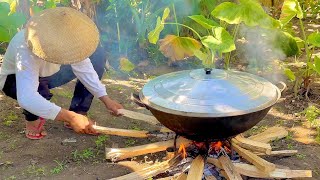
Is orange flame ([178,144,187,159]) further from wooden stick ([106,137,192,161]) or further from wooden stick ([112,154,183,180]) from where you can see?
wooden stick ([106,137,192,161])

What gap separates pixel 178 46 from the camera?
162 inches

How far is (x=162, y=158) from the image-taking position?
3.20 meters

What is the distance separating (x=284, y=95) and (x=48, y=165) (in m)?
2.31

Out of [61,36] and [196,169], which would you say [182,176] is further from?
[61,36]

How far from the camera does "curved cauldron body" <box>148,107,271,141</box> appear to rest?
236 centimetres

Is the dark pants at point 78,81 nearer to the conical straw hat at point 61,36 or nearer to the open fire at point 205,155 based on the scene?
the conical straw hat at point 61,36

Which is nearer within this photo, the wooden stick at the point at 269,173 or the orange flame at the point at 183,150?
the wooden stick at the point at 269,173

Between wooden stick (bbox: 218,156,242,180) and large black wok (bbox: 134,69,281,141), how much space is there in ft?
0.73

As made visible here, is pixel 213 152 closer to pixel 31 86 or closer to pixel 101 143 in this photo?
pixel 101 143

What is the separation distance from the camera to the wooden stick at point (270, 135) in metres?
3.24

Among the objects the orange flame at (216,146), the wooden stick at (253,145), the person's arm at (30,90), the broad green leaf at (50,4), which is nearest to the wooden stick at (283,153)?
the wooden stick at (253,145)

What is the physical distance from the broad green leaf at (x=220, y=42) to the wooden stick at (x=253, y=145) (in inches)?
24.8

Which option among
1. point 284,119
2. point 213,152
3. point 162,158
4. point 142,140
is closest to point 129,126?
point 142,140

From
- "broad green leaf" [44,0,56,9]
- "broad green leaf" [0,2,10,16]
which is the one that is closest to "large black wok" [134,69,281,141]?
"broad green leaf" [0,2,10,16]
